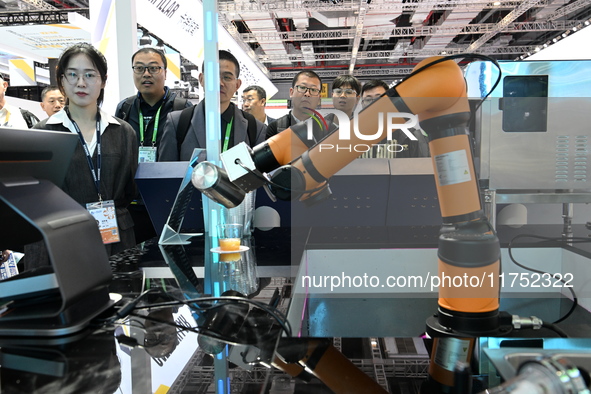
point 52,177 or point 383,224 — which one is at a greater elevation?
point 52,177

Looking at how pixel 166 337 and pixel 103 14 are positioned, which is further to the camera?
pixel 103 14

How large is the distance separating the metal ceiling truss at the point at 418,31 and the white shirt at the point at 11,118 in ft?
22.6

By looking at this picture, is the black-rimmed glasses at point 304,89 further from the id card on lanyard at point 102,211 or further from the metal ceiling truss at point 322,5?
the metal ceiling truss at point 322,5

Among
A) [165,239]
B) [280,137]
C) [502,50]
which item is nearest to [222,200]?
[280,137]

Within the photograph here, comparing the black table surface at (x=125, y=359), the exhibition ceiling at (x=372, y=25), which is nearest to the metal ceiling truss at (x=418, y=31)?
the exhibition ceiling at (x=372, y=25)

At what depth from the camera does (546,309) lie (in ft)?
3.54

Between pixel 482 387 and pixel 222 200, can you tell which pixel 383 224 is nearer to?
pixel 222 200

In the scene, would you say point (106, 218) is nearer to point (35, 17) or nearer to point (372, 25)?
point (35, 17)

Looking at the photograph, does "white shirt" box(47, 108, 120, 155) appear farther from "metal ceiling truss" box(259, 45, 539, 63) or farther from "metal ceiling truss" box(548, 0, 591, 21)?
"metal ceiling truss" box(259, 45, 539, 63)

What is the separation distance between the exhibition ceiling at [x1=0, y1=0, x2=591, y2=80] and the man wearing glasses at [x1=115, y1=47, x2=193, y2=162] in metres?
1.48

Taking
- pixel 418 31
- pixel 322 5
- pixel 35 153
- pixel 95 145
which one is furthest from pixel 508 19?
pixel 35 153

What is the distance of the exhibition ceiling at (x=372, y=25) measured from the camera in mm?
8227

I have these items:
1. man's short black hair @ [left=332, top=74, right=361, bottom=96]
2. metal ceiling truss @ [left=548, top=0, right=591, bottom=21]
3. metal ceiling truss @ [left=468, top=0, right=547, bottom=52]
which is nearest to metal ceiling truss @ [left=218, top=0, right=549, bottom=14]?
metal ceiling truss @ [left=468, top=0, right=547, bottom=52]

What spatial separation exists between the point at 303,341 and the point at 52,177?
0.63 metres
